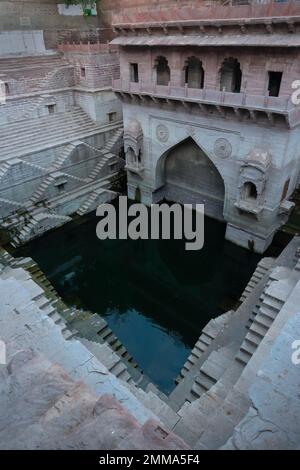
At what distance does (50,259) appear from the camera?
47.5 feet

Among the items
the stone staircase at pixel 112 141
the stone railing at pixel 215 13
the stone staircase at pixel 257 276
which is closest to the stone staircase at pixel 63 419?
the stone staircase at pixel 257 276

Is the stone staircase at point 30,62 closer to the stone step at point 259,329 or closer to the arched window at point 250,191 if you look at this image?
the arched window at point 250,191

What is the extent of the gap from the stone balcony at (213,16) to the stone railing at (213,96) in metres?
2.01

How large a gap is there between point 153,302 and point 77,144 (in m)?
9.26

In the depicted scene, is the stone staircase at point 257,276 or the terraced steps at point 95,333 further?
the stone staircase at point 257,276

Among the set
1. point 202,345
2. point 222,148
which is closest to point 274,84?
point 222,148

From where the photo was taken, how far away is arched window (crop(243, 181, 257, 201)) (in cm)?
1283

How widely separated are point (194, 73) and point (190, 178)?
481 cm

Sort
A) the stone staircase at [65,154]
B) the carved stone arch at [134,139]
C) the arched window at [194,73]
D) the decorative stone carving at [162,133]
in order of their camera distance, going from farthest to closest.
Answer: the stone staircase at [65,154]
the carved stone arch at [134,139]
the decorative stone carving at [162,133]
the arched window at [194,73]

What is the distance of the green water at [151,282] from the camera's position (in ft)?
35.7

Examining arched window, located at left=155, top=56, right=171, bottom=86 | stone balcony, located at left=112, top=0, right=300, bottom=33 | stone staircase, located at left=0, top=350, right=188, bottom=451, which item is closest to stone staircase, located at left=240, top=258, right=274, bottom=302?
stone balcony, located at left=112, top=0, right=300, bottom=33

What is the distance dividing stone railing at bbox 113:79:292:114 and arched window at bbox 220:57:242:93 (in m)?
1.16

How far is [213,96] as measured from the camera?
12180mm

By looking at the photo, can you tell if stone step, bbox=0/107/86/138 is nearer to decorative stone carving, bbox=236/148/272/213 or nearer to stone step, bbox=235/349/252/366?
decorative stone carving, bbox=236/148/272/213
